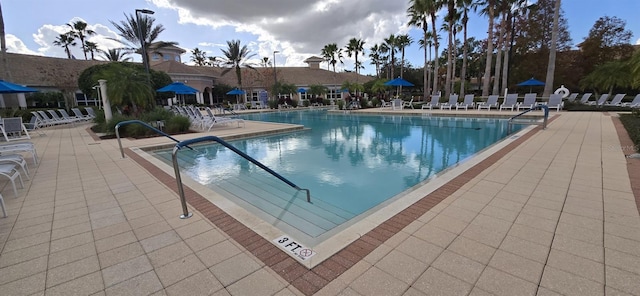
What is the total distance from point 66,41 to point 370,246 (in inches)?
1886

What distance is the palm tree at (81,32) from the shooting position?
111ft

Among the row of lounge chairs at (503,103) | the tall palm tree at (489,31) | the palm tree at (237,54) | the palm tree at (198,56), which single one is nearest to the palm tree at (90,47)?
the palm tree at (198,56)

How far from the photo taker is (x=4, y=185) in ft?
13.9

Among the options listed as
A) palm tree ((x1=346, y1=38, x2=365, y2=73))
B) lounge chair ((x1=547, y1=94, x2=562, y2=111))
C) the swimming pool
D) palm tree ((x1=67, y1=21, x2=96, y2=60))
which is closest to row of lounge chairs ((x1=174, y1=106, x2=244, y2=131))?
the swimming pool

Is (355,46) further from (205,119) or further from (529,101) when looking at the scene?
(205,119)

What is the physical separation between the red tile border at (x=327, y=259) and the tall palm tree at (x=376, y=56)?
42.9 m

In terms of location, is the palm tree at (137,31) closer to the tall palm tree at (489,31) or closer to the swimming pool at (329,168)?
the swimming pool at (329,168)

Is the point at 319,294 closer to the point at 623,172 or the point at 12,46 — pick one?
the point at 623,172

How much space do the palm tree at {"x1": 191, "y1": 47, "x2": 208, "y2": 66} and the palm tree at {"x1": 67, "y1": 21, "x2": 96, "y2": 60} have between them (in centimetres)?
1625

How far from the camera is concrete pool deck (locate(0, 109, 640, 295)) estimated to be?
1.82 meters

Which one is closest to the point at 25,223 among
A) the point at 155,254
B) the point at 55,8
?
the point at 155,254

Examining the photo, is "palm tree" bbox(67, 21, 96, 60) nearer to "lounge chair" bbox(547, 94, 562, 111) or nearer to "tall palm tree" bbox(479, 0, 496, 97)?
"tall palm tree" bbox(479, 0, 496, 97)

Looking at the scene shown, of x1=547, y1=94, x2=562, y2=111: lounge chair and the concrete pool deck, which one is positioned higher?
x1=547, y1=94, x2=562, y2=111: lounge chair

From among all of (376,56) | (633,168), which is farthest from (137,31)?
(376,56)
